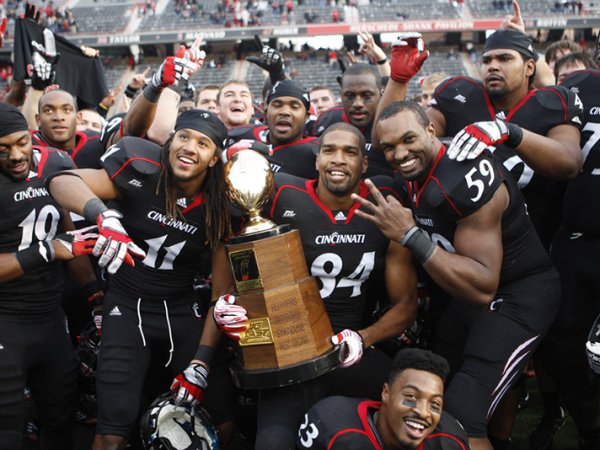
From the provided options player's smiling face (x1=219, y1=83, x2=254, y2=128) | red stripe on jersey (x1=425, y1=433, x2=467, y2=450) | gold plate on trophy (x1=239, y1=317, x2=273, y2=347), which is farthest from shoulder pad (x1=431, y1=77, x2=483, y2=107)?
player's smiling face (x1=219, y1=83, x2=254, y2=128)

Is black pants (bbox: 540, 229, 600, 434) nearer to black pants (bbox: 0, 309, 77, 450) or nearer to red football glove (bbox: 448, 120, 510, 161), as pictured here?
red football glove (bbox: 448, 120, 510, 161)

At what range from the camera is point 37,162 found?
3.80m

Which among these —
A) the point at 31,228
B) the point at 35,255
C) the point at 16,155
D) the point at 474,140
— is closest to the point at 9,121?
the point at 16,155

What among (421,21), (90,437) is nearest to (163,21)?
(421,21)

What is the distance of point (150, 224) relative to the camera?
12.1 ft

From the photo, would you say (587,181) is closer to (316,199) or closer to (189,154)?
(316,199)

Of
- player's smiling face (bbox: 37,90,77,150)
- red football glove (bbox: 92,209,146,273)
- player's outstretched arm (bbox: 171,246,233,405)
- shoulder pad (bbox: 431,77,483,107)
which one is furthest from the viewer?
player's smiling face (bbox: 37,90,77,150)

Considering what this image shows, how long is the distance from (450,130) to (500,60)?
0.51 m

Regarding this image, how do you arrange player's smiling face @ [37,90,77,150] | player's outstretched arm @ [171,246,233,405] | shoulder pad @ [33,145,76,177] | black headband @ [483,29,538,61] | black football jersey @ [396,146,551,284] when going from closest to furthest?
black football jersey @ [396,146,551,284] → player's outstretched arm @ [171,246,233,405] → shoulder pad @ [33,145,76,177] → black headband @ [483,29,538,61] → player's smiling face @ [37,90,77,150]

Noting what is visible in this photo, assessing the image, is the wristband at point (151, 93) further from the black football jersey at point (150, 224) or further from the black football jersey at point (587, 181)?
the black football jersey at point (587, 181)

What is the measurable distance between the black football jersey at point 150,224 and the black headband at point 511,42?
1.98m

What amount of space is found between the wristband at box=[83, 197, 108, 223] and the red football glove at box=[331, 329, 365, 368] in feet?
4.30

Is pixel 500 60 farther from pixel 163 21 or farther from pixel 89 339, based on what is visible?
pixel 163 21

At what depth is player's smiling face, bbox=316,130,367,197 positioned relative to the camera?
3.58 m
